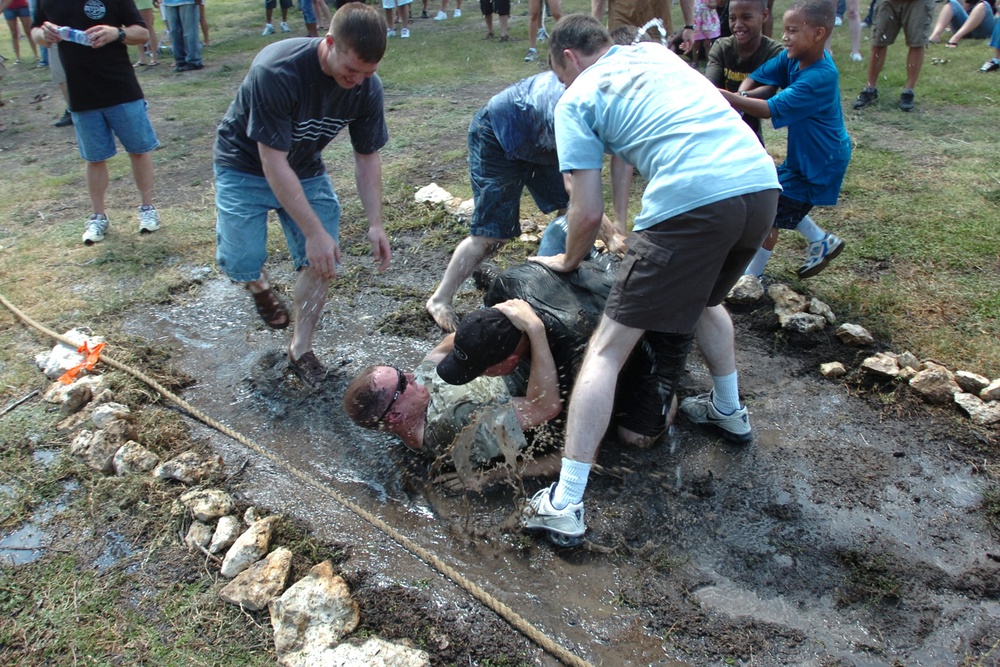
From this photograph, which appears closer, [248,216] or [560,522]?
[560,522]

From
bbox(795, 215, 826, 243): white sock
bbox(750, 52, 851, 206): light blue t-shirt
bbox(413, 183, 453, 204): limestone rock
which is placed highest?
bbox(750, 52, 851, 206): light blue t-shirt

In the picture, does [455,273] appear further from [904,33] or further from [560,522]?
[904,33]

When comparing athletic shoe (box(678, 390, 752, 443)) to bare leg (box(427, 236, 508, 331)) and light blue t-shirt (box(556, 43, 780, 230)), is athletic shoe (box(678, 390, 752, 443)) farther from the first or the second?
bare leg (box(427, 236, 508, 331))

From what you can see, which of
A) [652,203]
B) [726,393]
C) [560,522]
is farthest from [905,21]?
[560,522]

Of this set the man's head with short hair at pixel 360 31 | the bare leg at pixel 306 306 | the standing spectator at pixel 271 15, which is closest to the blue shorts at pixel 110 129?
the bare leg at pixel 306 306

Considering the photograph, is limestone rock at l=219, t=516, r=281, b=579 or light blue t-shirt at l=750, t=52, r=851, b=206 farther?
light blue t-shirt at l=750, t=52, r=851, b=206

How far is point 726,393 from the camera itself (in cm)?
328

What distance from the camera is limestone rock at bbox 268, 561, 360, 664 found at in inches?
93.1

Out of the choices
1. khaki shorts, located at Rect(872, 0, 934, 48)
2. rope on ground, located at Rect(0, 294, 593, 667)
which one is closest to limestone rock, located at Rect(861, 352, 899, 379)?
rope on ground, located at Rect(0, 294, 593, 667)

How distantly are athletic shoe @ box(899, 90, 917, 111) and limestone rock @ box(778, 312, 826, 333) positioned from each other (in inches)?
176

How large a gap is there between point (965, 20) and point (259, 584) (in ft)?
38.6

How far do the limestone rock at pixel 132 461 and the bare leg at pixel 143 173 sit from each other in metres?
3.06

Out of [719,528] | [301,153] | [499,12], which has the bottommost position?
[719,528]

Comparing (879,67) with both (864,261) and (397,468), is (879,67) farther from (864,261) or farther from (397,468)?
(397,468)
